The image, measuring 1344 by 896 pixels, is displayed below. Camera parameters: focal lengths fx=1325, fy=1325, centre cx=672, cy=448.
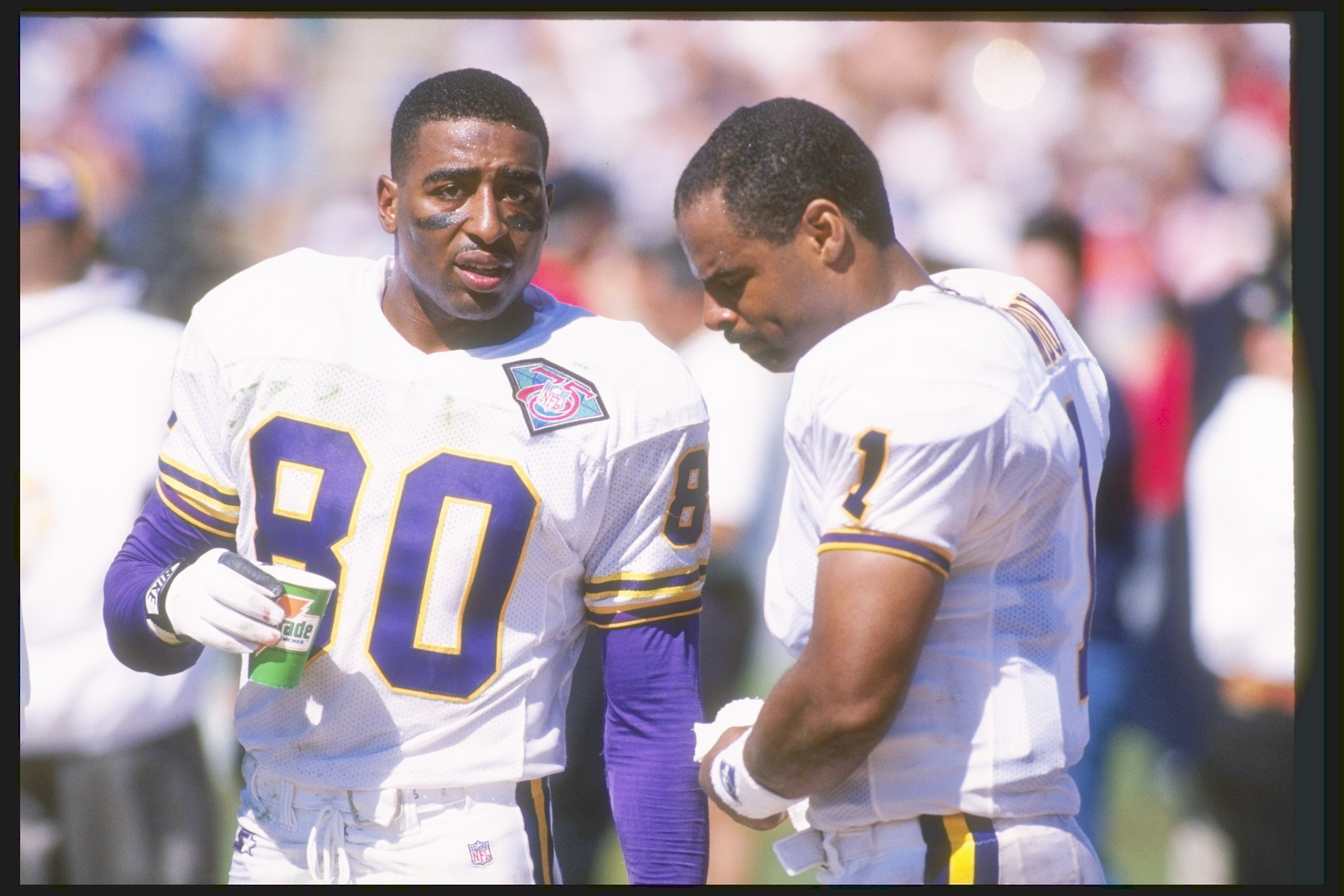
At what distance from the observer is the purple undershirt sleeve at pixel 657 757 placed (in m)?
2.08

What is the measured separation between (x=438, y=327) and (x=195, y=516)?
502 millimetres

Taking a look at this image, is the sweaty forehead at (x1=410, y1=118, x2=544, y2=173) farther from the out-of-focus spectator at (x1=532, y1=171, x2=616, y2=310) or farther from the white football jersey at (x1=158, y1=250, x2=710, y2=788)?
the out-of-focus spectator at (x1=532, y1=171, x2=616, y2=310)

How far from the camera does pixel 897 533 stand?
1583 millimetres

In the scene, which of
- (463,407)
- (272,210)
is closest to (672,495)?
(463,407)

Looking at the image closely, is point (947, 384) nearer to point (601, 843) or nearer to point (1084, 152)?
point (601, 843)

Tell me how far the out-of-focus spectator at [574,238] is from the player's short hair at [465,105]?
194 cm

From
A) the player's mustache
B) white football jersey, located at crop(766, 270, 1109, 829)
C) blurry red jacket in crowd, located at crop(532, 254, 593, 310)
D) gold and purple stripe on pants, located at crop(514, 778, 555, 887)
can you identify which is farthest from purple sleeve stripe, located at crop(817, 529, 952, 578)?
blurry red jacket in crowd, located at crop(532, 254, 593, 310)

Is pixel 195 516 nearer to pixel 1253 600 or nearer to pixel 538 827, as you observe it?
pixel 538 827

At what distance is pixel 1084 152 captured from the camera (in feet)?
15.6

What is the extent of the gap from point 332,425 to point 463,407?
20 cm

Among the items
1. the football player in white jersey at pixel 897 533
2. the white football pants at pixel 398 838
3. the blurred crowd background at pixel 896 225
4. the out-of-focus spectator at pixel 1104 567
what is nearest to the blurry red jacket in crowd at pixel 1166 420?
the blurred crowd background at pixel 896 225

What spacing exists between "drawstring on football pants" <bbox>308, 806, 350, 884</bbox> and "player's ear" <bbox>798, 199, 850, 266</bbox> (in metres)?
1.11

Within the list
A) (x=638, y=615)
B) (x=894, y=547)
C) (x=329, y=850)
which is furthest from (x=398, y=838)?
(x=894, y=547)

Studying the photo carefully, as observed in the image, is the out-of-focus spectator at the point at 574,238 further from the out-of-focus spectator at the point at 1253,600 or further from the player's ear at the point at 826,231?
the player's ear at the point at 826,231
